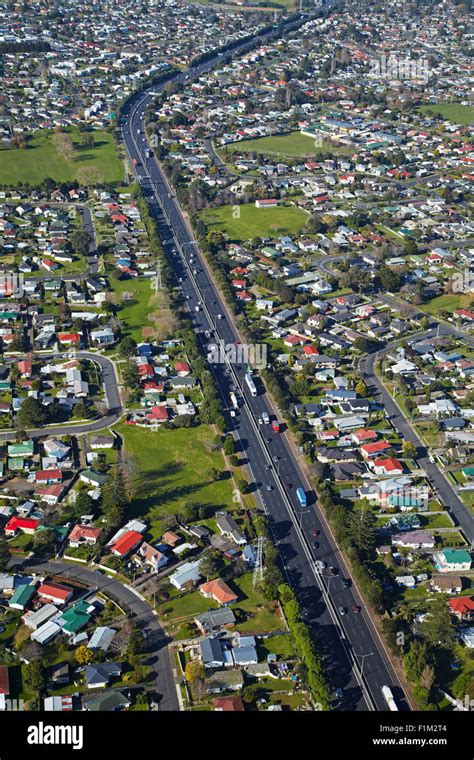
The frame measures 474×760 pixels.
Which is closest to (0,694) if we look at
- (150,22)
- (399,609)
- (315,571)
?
(315,571)

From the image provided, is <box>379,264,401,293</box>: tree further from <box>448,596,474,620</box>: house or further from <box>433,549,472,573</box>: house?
<box>448,596,474,620</box>: house

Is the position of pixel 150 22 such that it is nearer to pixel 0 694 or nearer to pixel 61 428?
pixel 61 428

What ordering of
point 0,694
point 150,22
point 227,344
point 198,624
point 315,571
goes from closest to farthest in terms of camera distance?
point 0,694 < point 198,624 < point 315,571 < point 227,344 < point 150,22

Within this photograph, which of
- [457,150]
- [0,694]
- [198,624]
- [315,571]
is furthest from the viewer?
[457,150]

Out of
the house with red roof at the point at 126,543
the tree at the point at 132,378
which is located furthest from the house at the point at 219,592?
the tree at the point at 132,378

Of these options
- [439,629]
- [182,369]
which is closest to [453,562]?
[439,629]

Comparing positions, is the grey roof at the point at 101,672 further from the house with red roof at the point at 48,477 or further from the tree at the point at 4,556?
the house with red roof at the point at 48,477

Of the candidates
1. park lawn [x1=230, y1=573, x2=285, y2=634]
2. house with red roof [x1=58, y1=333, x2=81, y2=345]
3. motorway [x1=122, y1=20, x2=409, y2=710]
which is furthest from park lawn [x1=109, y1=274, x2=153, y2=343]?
park lawn [x1=230, y1=573, x2=285, y2=634]
